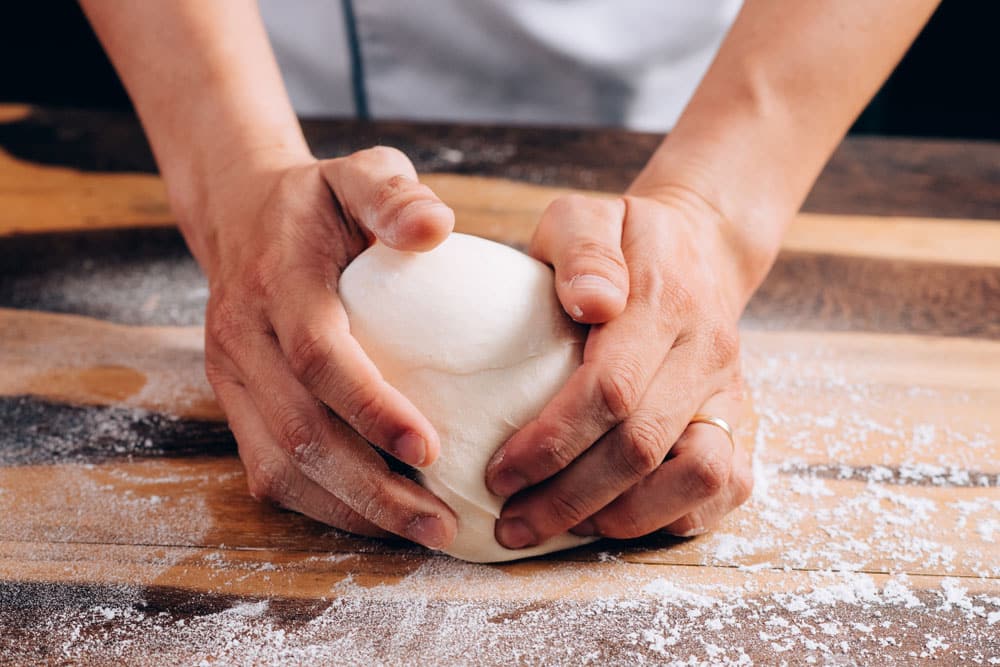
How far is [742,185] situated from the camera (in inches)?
45.8

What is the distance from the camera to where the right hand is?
0.88 m

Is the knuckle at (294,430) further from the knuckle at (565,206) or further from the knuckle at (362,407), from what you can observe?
the knuckle at (565,206)

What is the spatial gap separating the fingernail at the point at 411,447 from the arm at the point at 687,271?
83 mm

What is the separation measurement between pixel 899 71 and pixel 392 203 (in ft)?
6.57

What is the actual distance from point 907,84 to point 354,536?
2.12 meters

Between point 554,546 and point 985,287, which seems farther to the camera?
point 985,287

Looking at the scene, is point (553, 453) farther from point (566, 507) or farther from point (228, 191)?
point (228, 191)

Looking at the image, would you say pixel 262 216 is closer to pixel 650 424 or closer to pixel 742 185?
pixel 650 424

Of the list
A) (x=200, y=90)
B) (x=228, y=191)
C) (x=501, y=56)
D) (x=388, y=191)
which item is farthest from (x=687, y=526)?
(x=501, y=56)

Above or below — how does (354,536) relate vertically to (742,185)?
below

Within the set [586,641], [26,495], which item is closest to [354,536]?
[586,641]

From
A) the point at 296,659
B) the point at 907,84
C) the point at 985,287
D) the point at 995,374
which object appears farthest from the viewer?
the point at 907,84

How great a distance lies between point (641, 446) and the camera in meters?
0.88

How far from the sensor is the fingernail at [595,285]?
0.90 m
